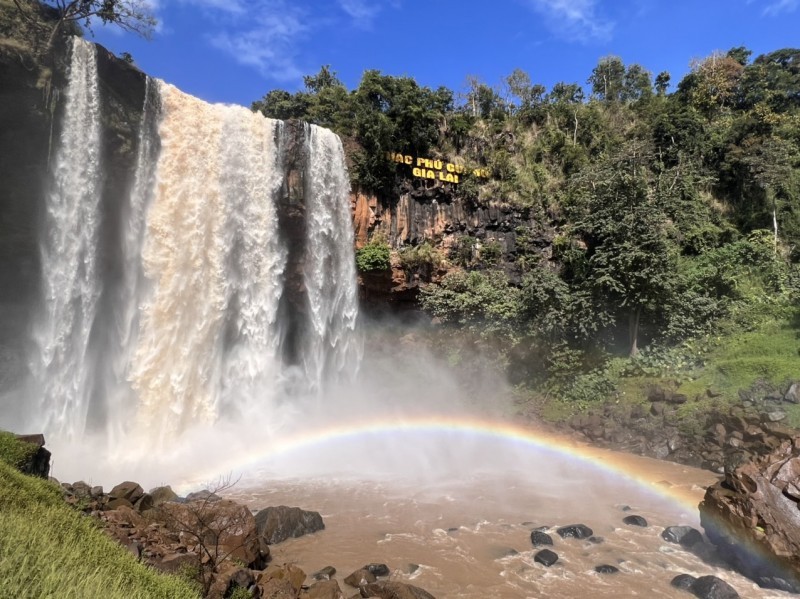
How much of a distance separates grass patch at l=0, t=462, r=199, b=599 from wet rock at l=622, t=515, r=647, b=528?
920cm

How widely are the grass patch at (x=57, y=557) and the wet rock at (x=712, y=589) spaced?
7504mm

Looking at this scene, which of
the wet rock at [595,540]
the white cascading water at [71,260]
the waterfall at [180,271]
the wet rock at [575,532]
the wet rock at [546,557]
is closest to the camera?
the wet rock at [546,557]

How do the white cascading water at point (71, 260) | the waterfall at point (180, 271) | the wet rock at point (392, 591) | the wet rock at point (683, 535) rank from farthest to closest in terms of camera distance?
the waterfall at point (180, 271)
the white cascading water at point (71, 260)
the wet rock at point (683, 535)
the wet rock at point (392, 591)

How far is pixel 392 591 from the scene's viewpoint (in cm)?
724

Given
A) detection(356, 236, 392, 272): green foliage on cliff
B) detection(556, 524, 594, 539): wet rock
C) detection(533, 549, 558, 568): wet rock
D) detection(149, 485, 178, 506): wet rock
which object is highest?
detection(356, 236, 392, 272): green foliage on cliff

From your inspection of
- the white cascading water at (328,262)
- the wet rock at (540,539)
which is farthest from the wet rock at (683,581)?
the white cascading water at (328,262)

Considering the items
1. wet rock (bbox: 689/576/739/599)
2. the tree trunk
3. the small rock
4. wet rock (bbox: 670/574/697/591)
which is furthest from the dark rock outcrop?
the tree trunk

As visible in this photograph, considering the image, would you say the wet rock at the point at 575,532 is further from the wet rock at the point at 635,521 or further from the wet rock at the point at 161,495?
the wet rock at the point at 161,495

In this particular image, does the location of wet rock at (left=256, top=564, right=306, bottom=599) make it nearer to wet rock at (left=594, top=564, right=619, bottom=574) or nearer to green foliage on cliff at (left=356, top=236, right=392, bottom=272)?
wet rock at (left=594, top=564, right=619, bottom=574)

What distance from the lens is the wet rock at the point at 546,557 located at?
8.98m

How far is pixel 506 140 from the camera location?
99.3 ft

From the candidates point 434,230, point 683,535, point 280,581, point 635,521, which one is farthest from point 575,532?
point 434,230

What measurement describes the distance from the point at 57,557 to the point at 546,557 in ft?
25.6

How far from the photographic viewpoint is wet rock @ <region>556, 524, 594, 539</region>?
10141mm
